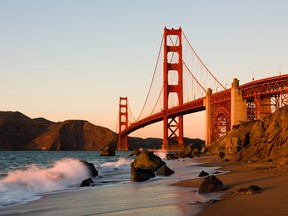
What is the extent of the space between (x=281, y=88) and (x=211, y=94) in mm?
18513

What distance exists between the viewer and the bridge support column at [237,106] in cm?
5853

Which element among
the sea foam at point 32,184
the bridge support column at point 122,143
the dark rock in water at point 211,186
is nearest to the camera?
the dark rock in water at point 211,186

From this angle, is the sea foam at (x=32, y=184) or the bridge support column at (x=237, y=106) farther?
the bridge support column at (x=237, y=106)

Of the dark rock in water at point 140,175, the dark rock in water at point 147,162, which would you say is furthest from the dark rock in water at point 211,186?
the dark rock in water at point 147,162

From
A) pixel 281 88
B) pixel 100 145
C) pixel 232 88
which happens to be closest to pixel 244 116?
pixel 232 88

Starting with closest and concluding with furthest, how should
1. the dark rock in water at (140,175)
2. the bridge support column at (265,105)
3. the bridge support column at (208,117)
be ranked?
the dark rock in water at (140,175) < the bridge support column at (265,105) < the bridge support column at (208,117)

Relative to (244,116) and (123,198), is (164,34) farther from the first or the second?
(123,198)

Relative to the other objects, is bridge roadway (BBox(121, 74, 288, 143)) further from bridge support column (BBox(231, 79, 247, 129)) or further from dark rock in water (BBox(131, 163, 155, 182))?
dark rock in water (BBox(131, 163, 155, 182))

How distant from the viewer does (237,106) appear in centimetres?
5856

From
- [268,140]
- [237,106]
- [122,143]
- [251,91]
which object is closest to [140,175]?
[268,140]

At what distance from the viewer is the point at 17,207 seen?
38.0ft

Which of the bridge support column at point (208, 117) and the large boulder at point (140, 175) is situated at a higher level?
the bridge support column at point (208, 117)

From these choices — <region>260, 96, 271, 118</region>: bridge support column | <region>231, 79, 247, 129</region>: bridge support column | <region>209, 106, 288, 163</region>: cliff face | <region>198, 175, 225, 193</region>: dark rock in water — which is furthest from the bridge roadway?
<region>198, 175, 225, 193</region>: dark rock in water

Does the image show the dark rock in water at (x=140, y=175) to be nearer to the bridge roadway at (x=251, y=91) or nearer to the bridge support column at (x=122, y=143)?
the bridge roadway at (x=251, y=91)
